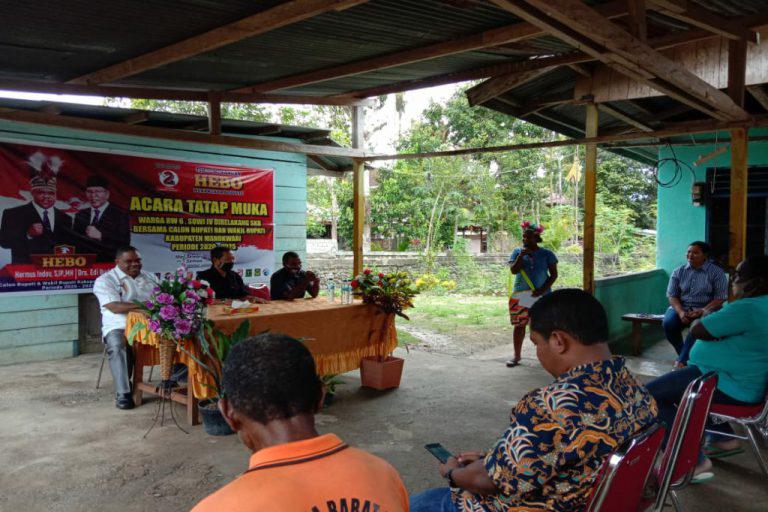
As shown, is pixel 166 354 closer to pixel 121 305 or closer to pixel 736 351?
pixel 121 305

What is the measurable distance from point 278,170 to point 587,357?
23.3 ft

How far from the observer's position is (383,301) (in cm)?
552

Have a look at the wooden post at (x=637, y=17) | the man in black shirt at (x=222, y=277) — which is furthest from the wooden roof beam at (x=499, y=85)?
the man in black shirt at (x=222, y=277)

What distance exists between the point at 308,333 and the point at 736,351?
3.16m

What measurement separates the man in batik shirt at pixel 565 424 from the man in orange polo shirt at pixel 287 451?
456 mm

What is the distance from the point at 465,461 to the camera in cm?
202

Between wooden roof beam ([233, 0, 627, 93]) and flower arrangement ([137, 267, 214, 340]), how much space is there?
2503 millimetres

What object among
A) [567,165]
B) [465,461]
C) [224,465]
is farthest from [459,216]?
[465,461]

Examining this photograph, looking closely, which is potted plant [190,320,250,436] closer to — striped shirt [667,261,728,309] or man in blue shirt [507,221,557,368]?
man in blue shirt [507,221,557,368]

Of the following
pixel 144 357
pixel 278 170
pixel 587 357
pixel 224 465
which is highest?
pixel 278 170

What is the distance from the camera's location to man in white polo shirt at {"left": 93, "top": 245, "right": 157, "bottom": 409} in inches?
194

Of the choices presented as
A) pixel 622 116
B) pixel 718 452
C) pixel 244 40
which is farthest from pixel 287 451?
pixel 622 116

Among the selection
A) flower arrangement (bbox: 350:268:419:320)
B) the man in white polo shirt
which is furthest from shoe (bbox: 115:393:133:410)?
flower arrangement (bbox: 350:268:419:320)

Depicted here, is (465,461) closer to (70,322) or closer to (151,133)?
(151,133)
